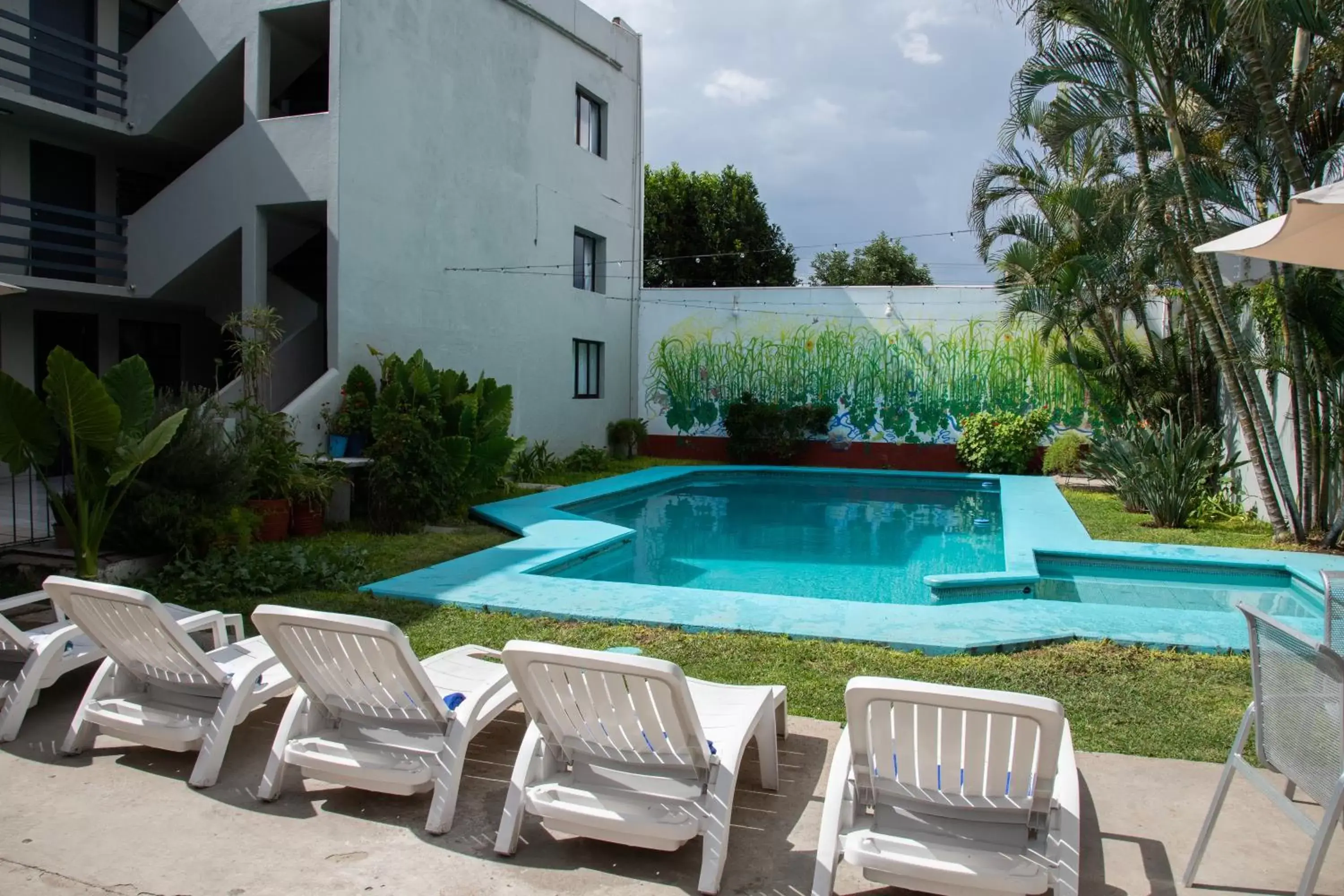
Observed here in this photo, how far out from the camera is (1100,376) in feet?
54.4

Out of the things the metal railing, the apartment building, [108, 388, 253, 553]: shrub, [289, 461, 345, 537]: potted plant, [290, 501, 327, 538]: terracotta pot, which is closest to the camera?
[108, 388, 253, 553]: shrub

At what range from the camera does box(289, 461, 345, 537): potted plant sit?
10602 millimetres

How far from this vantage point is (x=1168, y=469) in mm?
12398

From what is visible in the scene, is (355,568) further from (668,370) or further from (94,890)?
(668,370)

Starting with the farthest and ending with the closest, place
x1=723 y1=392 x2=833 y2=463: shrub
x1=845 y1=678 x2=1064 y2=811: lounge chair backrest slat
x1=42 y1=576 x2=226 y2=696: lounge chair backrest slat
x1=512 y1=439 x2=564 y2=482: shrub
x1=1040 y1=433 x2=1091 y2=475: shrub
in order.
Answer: x1=723 y1=392 x2=833 y2=463: shrub → x1=1040 y1=433 x2=1091 y2=475: shrub → x1=512 y1=439 x2=564 y2=482: shrub → x1=42 y1=576 x2=226 y2=696: lounge chair backrest slat → x1=845 y1=678 x2=1064 y2=811: lounge chair backrest slat

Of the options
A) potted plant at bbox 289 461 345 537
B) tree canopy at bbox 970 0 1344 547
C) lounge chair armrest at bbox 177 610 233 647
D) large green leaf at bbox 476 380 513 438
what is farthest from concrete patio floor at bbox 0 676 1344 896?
large green leaf at bbox 476 380 513 438

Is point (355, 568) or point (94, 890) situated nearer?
point (94, 890)

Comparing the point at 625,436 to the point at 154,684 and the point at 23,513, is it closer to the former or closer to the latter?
the point at 23,513

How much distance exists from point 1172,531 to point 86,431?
11.6m

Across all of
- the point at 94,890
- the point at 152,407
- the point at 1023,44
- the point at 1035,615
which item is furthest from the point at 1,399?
the point at 1023,44

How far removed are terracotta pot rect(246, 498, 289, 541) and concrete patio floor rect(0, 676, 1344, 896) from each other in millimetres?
5875

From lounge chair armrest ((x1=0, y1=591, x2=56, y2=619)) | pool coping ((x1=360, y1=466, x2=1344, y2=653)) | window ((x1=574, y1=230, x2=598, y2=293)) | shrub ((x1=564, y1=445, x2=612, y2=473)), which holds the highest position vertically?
window ((x1=574, y1=230, x2=598, y2=293))

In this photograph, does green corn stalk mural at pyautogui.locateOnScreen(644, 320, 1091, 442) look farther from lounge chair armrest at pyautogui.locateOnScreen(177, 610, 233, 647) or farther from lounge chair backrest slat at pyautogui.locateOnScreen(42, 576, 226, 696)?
lounge chair backrest slat at pyautogui.locateOnScreen(42, 576, 226, 696)

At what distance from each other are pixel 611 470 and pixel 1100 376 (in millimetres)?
9131
